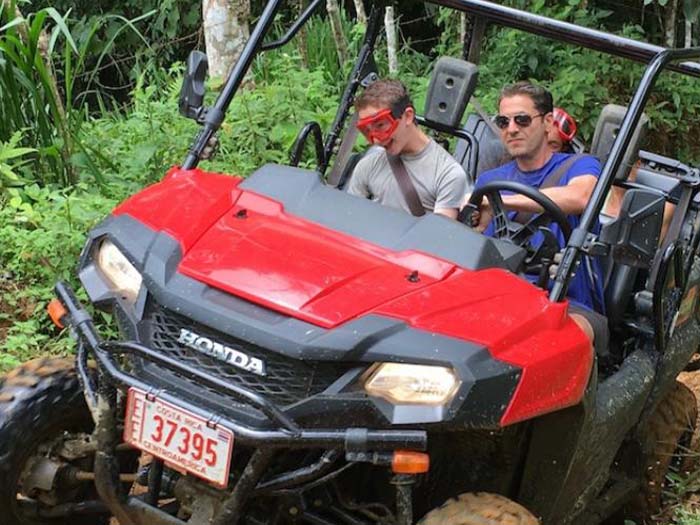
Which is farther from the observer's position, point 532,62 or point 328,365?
point 532,62

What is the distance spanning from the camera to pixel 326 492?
10.3ft

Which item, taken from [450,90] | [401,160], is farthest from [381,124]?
[450,90]

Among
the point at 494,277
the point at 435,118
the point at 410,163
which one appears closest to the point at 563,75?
the point at 435,118

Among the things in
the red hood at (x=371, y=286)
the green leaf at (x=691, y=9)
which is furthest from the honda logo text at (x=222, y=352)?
the green leaf at (x=691, y=9)

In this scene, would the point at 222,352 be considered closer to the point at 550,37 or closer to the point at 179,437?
the point at 179,437

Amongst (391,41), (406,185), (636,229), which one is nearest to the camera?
(636,229)

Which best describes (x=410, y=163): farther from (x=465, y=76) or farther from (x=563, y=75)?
(x=563, y=75)

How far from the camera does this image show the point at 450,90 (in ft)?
15.1

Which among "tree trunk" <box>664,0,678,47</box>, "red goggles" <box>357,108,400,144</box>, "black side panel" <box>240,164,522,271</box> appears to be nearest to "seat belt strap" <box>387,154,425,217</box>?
"red goggles" <box>357,108,400,144</box>

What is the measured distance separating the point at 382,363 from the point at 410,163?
1432mm

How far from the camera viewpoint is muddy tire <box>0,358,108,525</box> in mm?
3262

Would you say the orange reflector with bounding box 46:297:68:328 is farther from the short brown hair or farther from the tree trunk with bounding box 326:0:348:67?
the tree trunk with bounding box 326:0:348:67

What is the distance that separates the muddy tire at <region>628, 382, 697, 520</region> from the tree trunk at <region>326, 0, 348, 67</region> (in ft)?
14.7

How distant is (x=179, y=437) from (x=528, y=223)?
138cm
